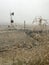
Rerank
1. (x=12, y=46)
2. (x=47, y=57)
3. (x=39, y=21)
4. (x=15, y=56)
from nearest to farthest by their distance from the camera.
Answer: (x=47, y=57) → (x=15, y=56) → (x=12, y=46) → (x=39, y=21)

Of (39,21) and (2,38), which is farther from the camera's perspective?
(39,21)

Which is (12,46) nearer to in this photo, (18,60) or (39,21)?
(18,60)

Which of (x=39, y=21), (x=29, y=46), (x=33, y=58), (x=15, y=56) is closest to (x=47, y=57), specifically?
(x=33, y=58)

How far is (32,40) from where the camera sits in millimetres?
8281

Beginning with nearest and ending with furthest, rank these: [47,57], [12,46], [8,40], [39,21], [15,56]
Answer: [47,57], [15,56], [12,46], [8,40], [39,21]

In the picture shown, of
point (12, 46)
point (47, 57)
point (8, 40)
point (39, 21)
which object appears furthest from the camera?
point (39, 21)

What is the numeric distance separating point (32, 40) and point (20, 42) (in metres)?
0.53

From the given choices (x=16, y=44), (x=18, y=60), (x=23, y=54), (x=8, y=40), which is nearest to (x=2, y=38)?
(x=8, y=40)

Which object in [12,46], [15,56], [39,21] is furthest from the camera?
[39,21]

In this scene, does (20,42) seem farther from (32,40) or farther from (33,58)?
(33,58)

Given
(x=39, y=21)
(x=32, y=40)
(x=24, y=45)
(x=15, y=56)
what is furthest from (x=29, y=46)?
(x=39, y=21)

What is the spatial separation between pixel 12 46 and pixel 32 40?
101 centimetres

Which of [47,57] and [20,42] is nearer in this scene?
[47,57]

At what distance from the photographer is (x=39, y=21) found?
10.3 meters
